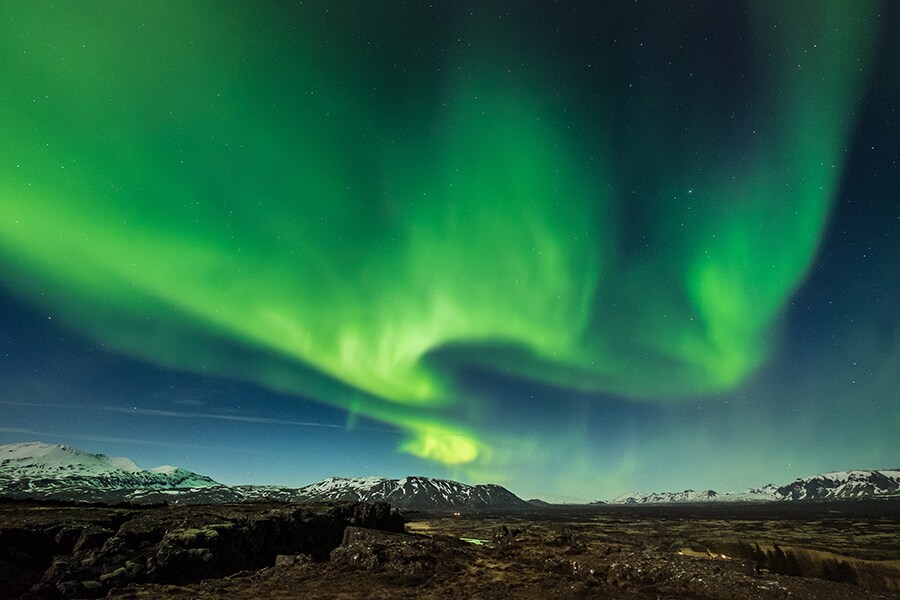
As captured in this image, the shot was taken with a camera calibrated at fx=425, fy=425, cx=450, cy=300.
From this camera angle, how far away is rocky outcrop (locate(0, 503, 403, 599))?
25828 millimetres

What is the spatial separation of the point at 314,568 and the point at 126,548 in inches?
500

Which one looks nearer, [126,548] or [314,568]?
[126,548]

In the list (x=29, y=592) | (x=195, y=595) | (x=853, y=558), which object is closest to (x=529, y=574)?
(x=195, y=595)

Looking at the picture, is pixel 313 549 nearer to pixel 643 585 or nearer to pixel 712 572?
pixel 643 585

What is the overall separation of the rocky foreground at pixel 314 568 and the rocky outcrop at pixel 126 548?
0.26ft

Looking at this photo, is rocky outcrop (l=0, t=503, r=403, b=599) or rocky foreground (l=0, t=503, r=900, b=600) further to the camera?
rocky outcrop (l=0, t=503, r=403, b=599)

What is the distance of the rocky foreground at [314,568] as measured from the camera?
24391 mm

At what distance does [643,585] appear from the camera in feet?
85.5

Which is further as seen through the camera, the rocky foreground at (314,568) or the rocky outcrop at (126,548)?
the rocky outcrop at (126,548)

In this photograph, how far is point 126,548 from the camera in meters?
29.0

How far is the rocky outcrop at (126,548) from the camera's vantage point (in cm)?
2583

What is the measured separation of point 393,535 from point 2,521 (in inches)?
1163

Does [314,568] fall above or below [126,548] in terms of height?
below

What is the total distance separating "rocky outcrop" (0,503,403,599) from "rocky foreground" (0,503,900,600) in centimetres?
8
